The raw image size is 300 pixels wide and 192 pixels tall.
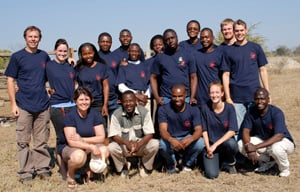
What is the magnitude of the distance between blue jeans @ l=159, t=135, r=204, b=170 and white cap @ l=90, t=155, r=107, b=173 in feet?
3.06

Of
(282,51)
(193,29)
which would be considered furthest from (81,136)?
(282,51)

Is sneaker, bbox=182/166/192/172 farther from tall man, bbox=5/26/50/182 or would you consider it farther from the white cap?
tall man, bbox=5/26/50/182

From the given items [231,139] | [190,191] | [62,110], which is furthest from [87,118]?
[231,139]

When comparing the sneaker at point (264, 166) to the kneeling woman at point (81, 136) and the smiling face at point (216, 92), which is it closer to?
the smiling face at point (216, 92)

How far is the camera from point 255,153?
549 cm

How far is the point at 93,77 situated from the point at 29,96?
93cm

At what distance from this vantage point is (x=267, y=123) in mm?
5609

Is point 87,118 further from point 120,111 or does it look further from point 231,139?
point 231,139

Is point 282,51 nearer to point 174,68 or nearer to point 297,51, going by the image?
point 297,51

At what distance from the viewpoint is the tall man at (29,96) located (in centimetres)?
538

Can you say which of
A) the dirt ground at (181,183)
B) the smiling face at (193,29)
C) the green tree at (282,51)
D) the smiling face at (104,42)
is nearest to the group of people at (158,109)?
the dirt ground at (181,183)

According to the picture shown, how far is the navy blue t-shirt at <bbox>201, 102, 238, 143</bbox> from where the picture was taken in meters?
5.71

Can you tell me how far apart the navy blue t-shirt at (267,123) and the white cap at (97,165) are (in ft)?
6.85

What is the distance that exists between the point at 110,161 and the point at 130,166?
0.35 metres
